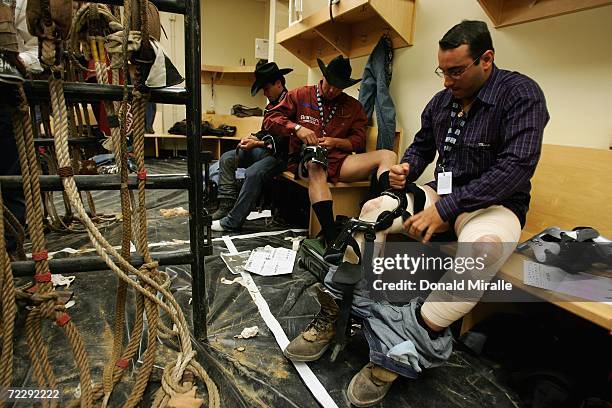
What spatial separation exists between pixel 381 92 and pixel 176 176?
5.38ft

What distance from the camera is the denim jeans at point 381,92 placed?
2.14 meters

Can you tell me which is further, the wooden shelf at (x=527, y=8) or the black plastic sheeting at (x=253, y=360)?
the wooden shelf at (x=527, y=8)

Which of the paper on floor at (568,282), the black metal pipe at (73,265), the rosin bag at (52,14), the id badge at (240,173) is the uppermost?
the rosin bag at (52,14)

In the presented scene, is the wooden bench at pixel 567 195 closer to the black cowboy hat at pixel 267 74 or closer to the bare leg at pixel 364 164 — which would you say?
the bare leg at pixel 364 164

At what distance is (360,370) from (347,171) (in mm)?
1198

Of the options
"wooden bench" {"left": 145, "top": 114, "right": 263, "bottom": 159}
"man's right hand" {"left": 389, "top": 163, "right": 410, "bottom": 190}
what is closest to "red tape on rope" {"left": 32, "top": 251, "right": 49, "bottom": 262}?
"man's right hand" {"left": 389, "top": 163, "right": 410, "bottom": 190}

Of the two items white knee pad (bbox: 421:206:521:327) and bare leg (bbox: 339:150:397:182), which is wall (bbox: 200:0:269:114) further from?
white knee pad (bbox: 421:206:521:327)

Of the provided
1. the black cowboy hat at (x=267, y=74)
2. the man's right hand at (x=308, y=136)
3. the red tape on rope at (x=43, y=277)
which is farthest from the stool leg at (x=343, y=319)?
the black cowboy hat at (x=267, y=74)

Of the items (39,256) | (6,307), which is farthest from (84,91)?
(6,307)

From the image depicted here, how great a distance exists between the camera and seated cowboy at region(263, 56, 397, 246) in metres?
1.87

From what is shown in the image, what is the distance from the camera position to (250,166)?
236cm

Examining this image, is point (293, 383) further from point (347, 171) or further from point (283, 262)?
point (347, 171)

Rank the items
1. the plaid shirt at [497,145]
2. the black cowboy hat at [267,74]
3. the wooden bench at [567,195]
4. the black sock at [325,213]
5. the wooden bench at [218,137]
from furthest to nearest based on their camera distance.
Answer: the wooden bench at [218,137]
the black cowboy hat at [267,74]
the black sock at [325,213]
the wooden bench at [567,195]
the plaid shirt at [497,145]

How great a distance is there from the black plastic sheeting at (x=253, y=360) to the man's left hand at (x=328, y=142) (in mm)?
819
